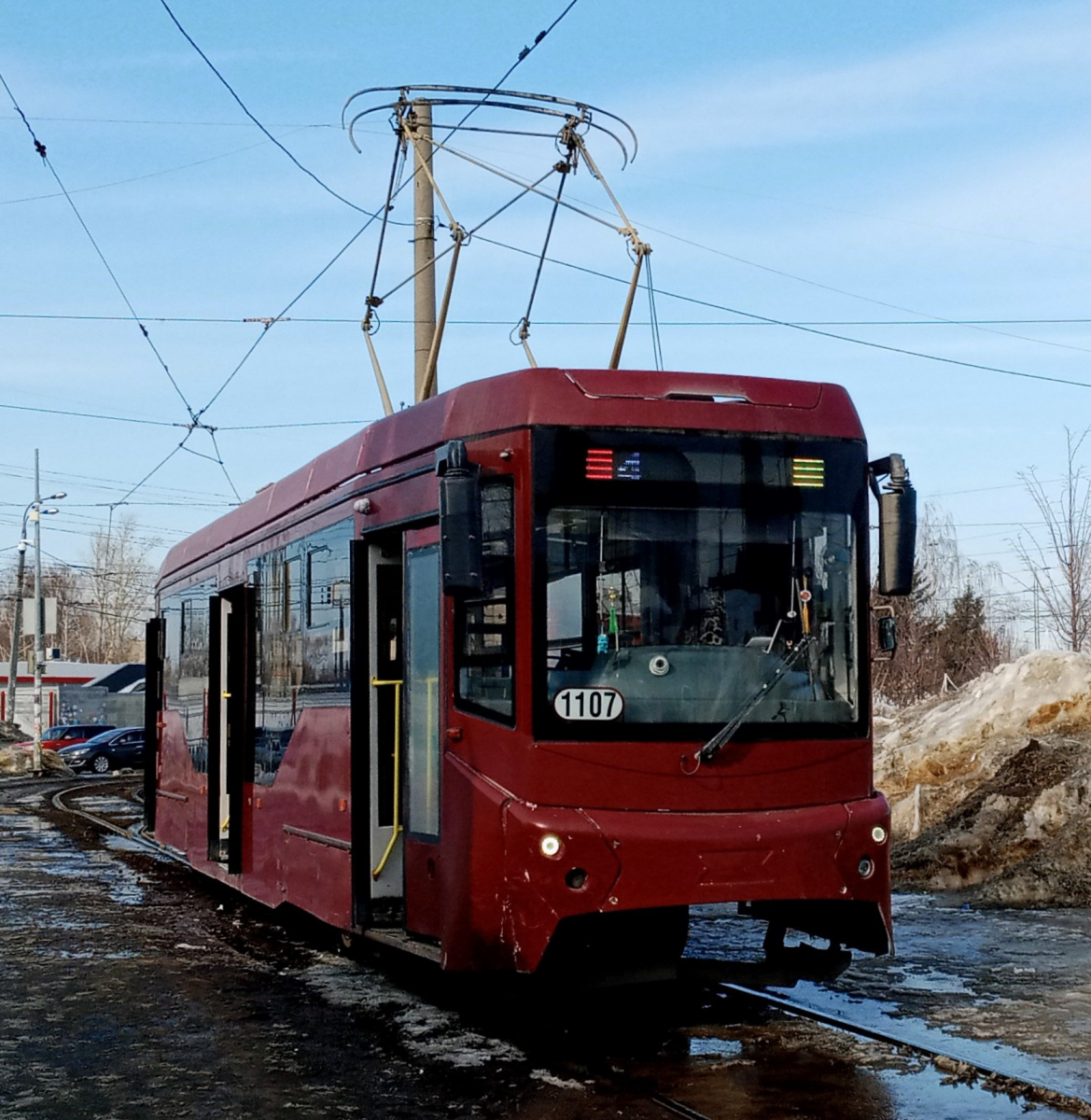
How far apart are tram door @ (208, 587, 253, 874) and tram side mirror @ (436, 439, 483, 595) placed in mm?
5164

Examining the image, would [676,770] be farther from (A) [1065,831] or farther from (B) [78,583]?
(B) [78,583]

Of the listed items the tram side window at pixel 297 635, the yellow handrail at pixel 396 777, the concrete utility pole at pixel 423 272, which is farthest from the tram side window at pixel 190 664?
the yellow handrail at pixel 396 777

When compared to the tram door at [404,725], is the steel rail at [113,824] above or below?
below

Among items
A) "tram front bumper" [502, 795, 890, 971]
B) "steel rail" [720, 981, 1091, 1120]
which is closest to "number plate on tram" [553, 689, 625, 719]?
"tram front bumper" [502, 795, 890, 971]

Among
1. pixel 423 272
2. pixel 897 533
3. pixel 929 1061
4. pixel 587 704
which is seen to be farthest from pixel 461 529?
pixel 423 272

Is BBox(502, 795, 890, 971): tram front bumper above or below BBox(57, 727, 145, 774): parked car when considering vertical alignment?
above

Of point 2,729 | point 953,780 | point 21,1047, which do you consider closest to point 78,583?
point 2,729

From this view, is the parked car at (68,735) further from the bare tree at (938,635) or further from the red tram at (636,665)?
the red tram at (636,665)

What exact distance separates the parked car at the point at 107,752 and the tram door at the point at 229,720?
36.5 meters

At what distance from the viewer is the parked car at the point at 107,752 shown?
48.9 meters

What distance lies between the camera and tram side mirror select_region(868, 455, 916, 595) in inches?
322

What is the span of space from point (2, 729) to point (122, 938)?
4810 centimetres

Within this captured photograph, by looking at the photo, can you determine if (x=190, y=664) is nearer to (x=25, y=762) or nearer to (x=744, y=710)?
(x=744, y=710)

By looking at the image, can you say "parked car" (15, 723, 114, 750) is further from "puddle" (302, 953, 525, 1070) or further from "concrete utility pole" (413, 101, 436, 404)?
"puddle" (302, 953, 525, 1070)
